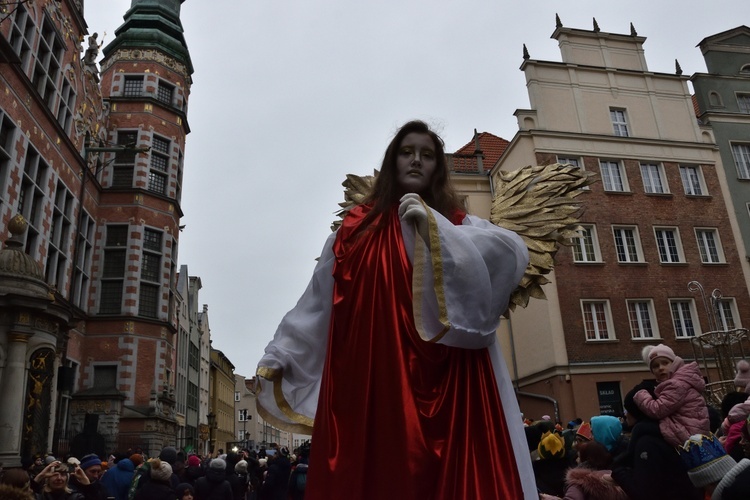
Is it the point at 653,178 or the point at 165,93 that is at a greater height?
the point at 165,93

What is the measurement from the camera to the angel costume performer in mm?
2197

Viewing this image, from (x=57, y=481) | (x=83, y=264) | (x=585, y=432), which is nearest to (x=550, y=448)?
(x=585, y=432)

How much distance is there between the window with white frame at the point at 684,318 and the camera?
23.1 m

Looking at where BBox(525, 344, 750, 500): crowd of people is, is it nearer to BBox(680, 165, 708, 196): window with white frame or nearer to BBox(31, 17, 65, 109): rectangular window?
BBox(31, 17, 65, 109): rectangular window

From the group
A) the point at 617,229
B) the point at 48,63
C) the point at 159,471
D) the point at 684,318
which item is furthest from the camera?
the point at 617,229

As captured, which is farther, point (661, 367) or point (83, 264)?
point (83, 264)

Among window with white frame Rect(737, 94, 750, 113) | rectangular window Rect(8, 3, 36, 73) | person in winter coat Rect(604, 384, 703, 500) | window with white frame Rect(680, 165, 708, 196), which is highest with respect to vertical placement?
window with white frame Rect(737, 94, 750, 113)

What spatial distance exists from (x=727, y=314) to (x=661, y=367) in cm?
2319

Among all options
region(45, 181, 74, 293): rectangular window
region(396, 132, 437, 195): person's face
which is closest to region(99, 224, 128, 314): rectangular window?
region(45, 181, 74, 293): rectangular window

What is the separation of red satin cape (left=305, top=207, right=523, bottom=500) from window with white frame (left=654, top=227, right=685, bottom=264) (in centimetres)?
2428

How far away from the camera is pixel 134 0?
107 feet

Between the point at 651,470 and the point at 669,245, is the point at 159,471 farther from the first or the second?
the point at 669,245

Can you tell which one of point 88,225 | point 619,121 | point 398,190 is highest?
point 619,121

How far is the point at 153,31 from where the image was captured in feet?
97.6
